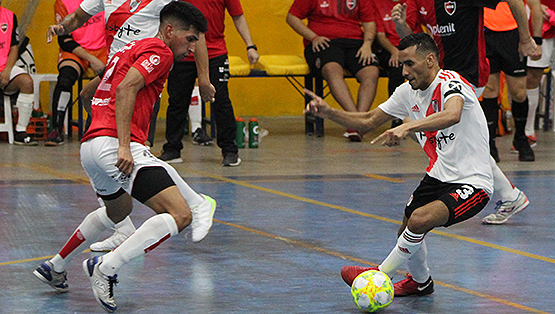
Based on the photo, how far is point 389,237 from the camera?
5.67m

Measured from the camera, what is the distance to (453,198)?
4434 mm

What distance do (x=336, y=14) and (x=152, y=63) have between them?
25.6ft

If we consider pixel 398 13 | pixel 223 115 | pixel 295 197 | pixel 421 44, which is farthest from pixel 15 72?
pixel 421 44

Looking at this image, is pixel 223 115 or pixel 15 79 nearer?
pixel 223 115

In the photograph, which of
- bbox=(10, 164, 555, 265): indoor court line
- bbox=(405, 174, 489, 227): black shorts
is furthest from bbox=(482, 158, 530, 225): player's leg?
bbox=(405, 174, 489, 227): black shorts

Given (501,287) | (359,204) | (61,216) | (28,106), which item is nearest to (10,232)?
(61,216)

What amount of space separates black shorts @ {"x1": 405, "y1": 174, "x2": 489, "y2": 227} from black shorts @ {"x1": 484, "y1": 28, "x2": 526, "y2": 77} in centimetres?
489

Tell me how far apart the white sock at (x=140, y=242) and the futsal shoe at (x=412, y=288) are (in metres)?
1.20

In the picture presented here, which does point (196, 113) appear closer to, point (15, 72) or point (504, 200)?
point (15, 72)

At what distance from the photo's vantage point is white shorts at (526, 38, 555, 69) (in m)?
10.6

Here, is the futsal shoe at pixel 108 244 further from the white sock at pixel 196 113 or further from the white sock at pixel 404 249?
the white sock at pixel 196 113

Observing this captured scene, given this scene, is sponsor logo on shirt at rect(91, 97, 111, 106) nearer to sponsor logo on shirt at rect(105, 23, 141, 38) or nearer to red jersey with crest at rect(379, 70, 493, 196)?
red jersey with crest at rect(379, 70, 493, 196)

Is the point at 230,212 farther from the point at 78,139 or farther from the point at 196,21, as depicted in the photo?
the point at 78,139

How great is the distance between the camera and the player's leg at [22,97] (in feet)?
35.2
